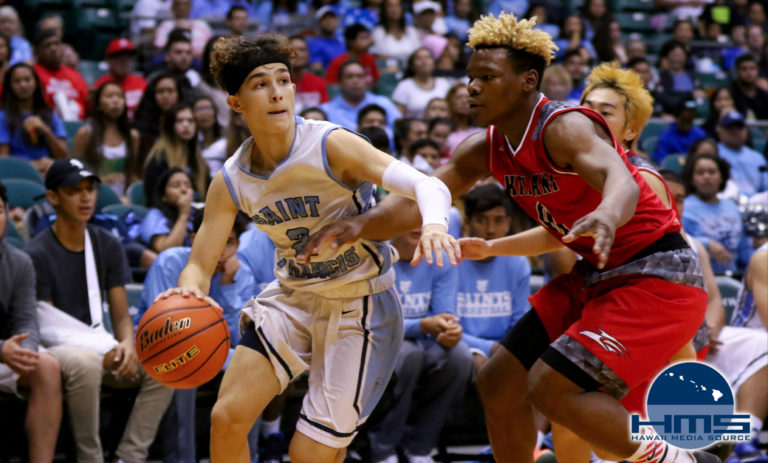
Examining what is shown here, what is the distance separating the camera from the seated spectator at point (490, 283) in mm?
5844

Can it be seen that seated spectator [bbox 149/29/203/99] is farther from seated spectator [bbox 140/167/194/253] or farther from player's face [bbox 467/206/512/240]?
player's face [bbox 467/206/512/240]

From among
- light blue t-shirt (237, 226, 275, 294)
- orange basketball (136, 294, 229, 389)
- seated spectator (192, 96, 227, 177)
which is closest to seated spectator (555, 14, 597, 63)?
A: seated spectator (192, 96, 227, 177)

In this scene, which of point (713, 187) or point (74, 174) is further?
point (713, 187)

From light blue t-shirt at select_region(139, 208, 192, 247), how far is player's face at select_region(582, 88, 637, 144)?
2927mm

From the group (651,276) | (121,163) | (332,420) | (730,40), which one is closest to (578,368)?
(651,276)

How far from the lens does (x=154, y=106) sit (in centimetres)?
789

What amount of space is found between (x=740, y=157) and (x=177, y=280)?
6.20 m

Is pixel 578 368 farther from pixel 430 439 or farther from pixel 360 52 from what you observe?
pixel 360 52

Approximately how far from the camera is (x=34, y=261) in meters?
5.25

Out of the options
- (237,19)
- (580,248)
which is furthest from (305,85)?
(580,248)

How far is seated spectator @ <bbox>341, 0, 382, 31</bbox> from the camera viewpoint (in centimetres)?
1111

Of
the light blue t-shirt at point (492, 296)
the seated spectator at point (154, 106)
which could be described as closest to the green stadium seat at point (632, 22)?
the seated spectator at point (154, 106)

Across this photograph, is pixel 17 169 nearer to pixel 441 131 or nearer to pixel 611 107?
pixel 441 131

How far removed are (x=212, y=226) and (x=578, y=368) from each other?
4.85 feet
